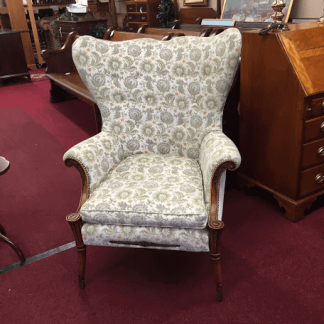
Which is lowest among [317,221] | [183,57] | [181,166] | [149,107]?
[317,221]

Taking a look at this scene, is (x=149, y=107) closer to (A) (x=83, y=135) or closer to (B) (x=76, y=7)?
(A) (x=83, y=135)

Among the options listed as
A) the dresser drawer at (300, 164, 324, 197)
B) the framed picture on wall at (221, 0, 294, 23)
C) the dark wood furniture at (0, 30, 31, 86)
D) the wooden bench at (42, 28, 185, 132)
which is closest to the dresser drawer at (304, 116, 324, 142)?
the dresser drawer at (300, 164, 324, 197)

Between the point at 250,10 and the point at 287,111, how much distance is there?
2704mm

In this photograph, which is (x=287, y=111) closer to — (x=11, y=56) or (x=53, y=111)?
(x=53, y=111)

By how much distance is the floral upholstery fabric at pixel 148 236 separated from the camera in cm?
159

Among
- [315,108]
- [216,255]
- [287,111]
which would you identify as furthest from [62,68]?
[216,255]

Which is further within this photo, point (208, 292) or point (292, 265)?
point (292, 265)

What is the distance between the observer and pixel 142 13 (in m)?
6.86

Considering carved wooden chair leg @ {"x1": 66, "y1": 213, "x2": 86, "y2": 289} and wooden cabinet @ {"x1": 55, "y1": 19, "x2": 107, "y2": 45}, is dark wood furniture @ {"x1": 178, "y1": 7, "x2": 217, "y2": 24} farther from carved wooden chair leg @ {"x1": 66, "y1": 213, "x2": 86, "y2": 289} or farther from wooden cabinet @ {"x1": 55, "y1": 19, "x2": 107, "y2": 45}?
carved wooden chair leg @ {"x1": 66, "y1": 213, "x2": 86, "y2": 289}

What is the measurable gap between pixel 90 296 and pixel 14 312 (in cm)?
36

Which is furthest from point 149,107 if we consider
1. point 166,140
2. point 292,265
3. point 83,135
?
point 83,135

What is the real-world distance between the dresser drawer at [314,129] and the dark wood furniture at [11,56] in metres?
5.87

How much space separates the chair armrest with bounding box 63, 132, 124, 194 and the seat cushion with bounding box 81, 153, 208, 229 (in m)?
0.05

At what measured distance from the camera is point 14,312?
5.53 feet
